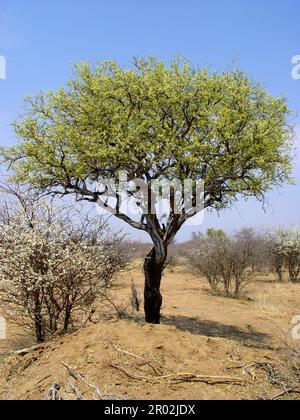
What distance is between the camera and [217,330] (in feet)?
37.1

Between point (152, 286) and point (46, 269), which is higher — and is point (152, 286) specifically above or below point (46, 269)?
below

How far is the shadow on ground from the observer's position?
1041 centimetres

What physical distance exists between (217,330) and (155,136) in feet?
18.3

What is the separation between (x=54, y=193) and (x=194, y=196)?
3176mm

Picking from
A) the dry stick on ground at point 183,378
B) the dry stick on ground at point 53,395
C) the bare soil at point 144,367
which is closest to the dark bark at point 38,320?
the bare soil at point 144,367

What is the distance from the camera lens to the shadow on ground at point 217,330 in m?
10.4

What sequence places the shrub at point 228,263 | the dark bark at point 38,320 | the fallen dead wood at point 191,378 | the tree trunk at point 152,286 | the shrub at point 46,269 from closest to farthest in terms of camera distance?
the fallen dead wood at point 191,378 < the shrub at point 46,269 < the dark bark at point 38,320 < the tree trunk at point 152,286 < the shrub at point 228,263

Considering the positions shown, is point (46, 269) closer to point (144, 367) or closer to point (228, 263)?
point (144, 367)

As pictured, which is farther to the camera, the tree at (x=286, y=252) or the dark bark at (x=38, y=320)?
the tree at (x=286, y=252)

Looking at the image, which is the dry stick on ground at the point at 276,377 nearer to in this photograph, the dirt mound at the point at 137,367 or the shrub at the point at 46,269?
the dirt mound at the point at 137,367

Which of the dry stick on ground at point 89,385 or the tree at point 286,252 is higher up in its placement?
the tree at point 286,252

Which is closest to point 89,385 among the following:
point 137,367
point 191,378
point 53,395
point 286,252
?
point 53,395

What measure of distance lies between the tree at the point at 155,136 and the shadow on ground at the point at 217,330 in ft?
7.53
